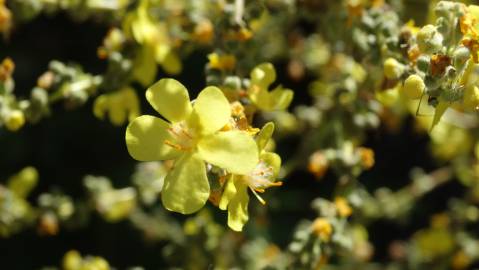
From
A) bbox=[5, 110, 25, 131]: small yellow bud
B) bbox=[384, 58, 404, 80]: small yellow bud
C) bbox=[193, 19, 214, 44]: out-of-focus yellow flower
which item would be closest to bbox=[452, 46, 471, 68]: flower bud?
bbox=[384, 58, 404, 80]: small yellow bud

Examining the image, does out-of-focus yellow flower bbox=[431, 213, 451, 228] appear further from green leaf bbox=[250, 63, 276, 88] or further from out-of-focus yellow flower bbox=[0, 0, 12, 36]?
out-of-focus yellow flower bbox=[0, 0, 12, 36]

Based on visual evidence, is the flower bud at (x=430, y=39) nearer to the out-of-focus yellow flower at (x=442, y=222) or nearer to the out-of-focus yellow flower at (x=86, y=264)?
the out-of-focus yellow flower at (x=86, y=264)

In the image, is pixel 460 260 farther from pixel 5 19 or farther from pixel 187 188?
pixel 5 19

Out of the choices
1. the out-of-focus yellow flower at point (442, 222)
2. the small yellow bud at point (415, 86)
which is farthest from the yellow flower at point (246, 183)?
the out-of-focus yellow flower at point (442, 222)

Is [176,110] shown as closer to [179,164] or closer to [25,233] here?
[179,164]

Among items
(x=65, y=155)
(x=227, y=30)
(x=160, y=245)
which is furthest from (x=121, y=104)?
(x=65, y=155)

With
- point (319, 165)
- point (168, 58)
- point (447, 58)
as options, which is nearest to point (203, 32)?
point (168, 58)
